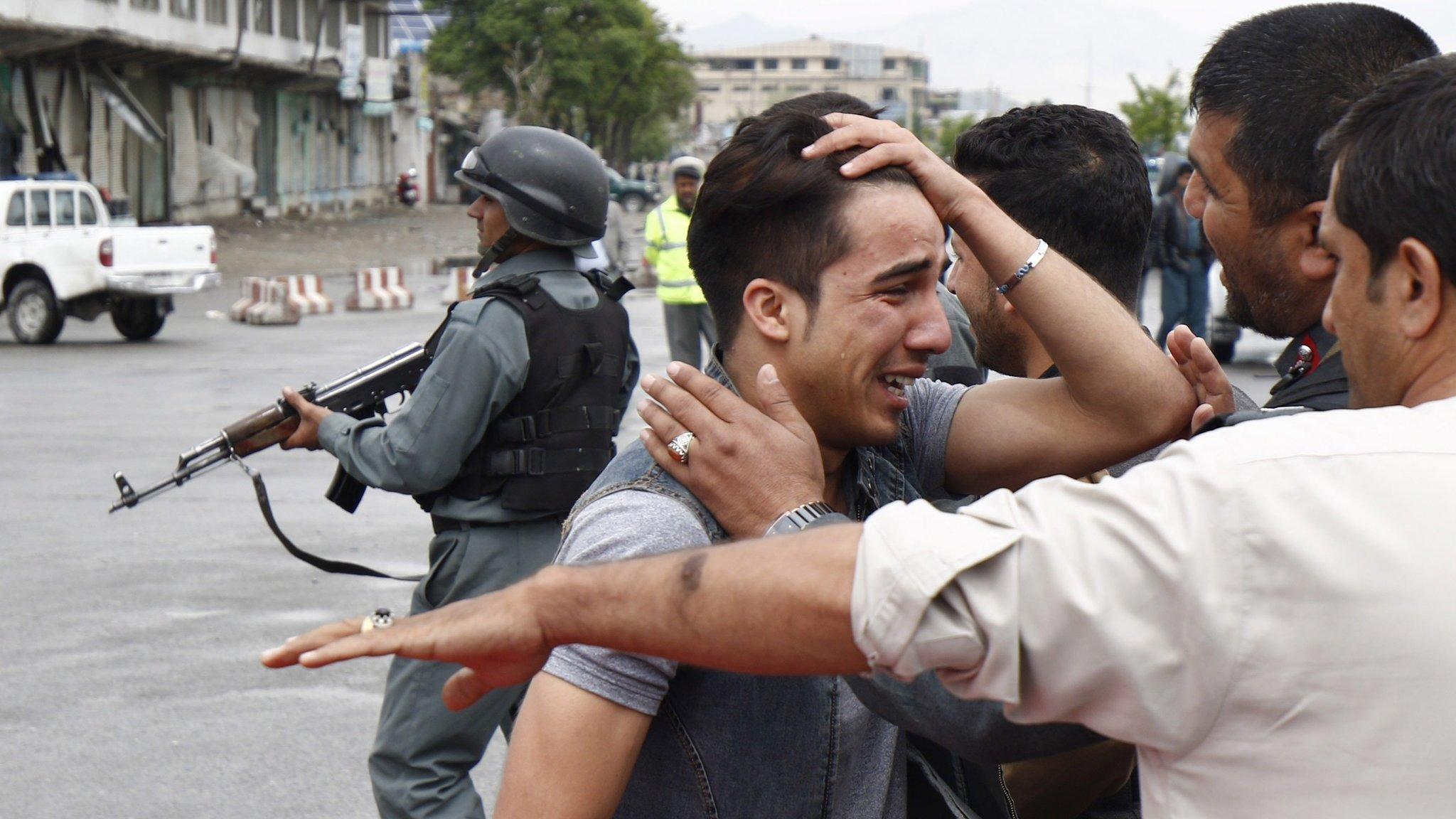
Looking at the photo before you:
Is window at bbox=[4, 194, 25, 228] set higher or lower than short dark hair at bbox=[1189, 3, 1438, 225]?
lower

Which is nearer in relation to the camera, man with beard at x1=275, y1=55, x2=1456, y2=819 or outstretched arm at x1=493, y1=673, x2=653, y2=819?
man with beard at x1=275, y1=55, x2=1456, y2=819

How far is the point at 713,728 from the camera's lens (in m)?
2.11

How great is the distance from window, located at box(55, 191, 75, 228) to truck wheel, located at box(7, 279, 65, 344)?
1.02 m

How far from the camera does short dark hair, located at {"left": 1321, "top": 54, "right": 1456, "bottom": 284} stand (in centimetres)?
153

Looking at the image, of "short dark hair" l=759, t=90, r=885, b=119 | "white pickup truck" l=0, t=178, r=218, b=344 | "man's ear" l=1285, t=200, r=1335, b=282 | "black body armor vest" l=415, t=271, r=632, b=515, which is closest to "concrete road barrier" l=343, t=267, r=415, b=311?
"white pickup truck" l=0, t=178, r=218, b=344

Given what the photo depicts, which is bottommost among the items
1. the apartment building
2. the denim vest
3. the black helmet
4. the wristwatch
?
the apartment building

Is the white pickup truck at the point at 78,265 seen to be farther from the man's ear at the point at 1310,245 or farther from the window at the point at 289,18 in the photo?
the window at the point at 289,18

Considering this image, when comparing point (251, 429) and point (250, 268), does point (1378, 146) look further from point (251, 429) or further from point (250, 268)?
point (250, 268)

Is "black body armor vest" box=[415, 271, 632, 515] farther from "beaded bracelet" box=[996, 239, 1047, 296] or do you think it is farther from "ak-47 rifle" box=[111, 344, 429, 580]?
"beaded bracelet" box=[996, 239, 1047, 296]

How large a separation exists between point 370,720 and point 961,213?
402 cm

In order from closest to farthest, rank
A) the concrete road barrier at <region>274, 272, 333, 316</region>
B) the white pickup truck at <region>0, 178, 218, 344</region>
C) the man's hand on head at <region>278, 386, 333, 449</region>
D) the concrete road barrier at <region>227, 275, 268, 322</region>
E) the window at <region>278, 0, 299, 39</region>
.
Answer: the man's hand on head at <region>278, 386, 333, 449</region> → the white pickup truck at <region>0, 178, 218, 344</region> → the concrete road barrier at <region>227, 275, 268, 322</region> → the concrete road barrier at <region>274, 272, 333, 316</region> → the window at <region>278, 0, 299, 39</region>

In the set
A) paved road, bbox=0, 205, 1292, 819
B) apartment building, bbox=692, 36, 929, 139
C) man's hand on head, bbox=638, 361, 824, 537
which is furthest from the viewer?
apartment building, bbox=692, 36, 929, 139

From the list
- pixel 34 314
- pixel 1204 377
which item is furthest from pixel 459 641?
pixel 34 314

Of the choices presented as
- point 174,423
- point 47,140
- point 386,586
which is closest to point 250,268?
point 47,140
